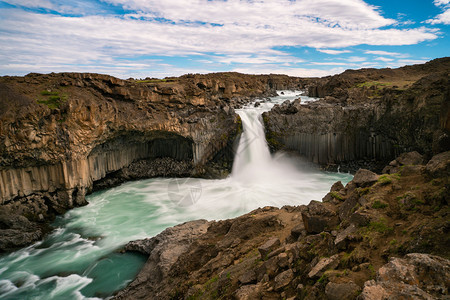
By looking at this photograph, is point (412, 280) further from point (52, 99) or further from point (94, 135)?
point (52, 99)

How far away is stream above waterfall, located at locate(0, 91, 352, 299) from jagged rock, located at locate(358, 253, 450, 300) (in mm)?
10550

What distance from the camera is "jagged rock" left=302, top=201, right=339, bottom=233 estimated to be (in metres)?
6.61

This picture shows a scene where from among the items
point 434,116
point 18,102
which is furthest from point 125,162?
point 434,116

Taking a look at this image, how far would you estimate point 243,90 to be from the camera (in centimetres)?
4272

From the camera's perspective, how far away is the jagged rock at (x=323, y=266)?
15.7ft

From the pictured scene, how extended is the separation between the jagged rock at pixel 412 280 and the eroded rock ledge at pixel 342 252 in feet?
0.04

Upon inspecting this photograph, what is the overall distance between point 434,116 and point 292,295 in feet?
72.4

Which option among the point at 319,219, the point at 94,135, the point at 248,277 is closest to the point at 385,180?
the point at 319,219

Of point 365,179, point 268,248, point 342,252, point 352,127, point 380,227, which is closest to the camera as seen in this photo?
point 342,252

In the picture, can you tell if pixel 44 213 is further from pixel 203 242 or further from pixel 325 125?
pixel 325 125

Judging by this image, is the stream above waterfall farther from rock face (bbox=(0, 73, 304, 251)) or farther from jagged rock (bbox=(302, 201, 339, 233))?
jagged rock (bbox=(302, 201, 339, 233))

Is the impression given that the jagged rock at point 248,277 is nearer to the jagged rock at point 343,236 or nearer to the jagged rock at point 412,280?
the jagged rock at point 343,236

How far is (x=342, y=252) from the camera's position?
5203 mm

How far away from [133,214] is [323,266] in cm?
1650
